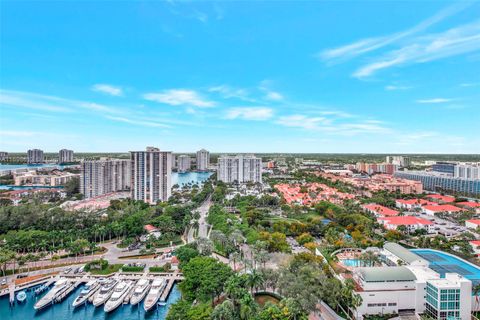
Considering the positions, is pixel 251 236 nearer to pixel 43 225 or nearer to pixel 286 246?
pixel 286 246

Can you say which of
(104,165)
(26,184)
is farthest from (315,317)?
(26,184)

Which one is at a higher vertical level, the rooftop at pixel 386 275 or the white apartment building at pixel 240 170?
the white apartment building at pixel 240 170

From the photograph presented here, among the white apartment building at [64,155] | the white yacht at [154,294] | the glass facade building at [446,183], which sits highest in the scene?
the white apartment building at [64,155]

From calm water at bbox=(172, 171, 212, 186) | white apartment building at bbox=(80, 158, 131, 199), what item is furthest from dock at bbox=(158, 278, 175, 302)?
calm water at bbox=(172, 171, 212, 186)

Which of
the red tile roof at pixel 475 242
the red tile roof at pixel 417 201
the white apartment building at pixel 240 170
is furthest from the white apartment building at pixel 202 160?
the red tile roof at pixel 475 242

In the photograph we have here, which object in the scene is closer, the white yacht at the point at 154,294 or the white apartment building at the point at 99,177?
the white yacht at the point at 154,294

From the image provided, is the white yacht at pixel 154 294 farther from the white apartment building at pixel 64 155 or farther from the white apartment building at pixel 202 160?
the white apartment building at pixel 64 155
